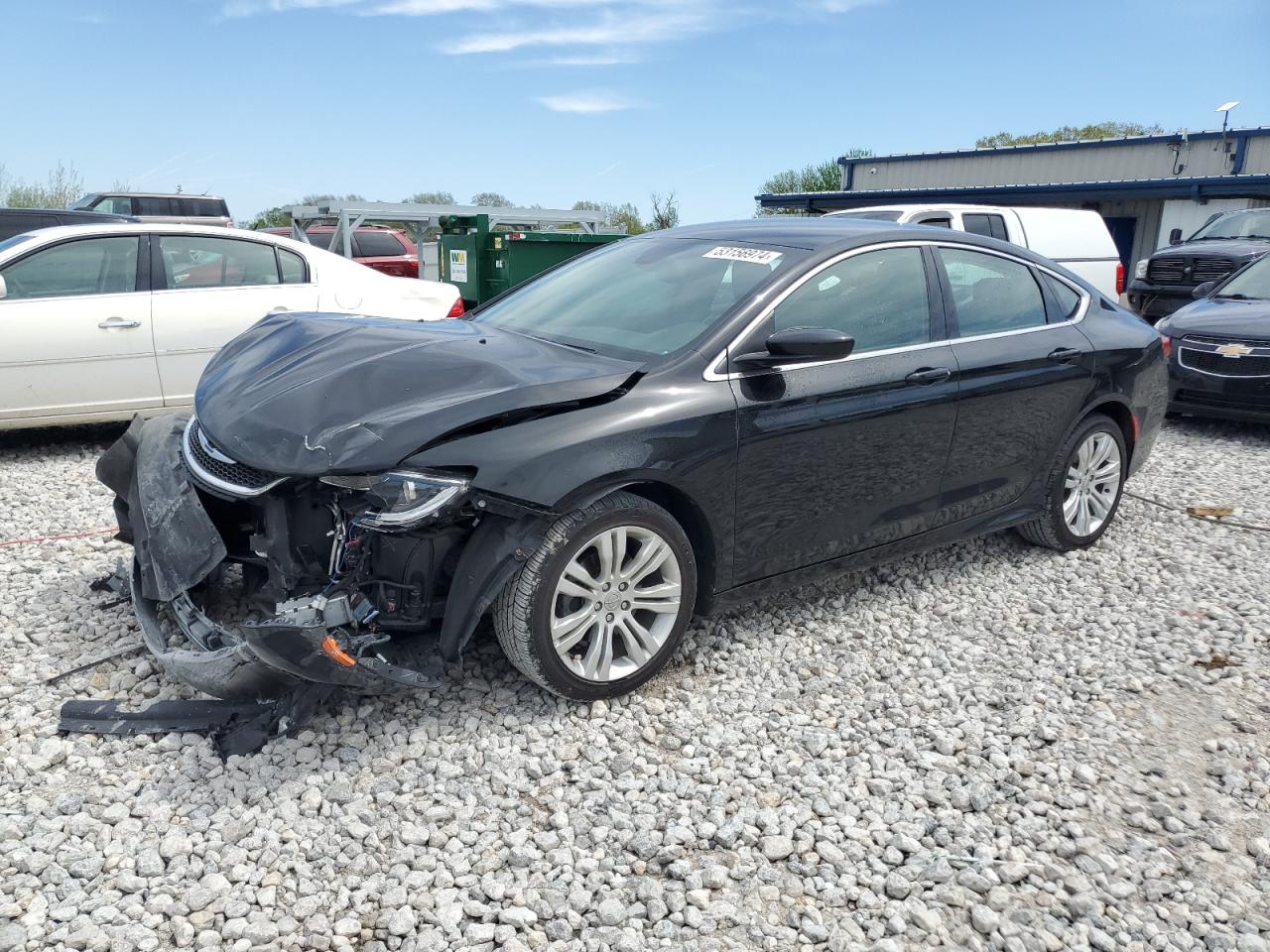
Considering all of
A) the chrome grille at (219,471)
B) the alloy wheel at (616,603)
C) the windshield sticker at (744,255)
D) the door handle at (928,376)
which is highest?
the windshield sticker at (744,255)

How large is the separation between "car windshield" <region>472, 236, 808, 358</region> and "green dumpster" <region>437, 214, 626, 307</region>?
864 cm

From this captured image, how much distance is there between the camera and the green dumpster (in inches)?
517

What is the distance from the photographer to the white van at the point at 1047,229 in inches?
402

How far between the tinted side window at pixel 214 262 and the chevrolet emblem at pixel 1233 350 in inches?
294

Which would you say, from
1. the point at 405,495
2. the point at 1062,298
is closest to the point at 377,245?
the point at 1062,298

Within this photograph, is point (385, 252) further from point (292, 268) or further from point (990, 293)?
point (990, 293)

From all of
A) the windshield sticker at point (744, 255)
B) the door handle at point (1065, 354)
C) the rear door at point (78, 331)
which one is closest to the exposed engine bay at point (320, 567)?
the windshield sticker at point (744, 255)

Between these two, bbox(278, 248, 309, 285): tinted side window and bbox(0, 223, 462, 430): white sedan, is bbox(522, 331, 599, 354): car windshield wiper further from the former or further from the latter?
bbox(278, 248, 309, 285): tinted side window

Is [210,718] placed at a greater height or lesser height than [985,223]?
lesser

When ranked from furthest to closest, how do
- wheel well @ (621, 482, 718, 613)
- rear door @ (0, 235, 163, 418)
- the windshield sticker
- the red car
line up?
1. the red car
2. rear door @ (0, 235, 163, 418)
3. the windshield sticker
4. wheel well @ (621, 482, 718, 613)

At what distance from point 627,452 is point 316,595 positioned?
3.59 ft

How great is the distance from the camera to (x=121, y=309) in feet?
21.9

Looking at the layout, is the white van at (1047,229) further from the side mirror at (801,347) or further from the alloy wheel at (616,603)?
the alloy wheel at (616,603)

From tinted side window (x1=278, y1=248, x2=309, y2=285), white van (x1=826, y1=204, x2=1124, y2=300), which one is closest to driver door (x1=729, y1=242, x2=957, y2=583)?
tinted side window (x1=278, y1=248, x2=309, y2=285)
